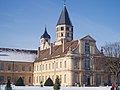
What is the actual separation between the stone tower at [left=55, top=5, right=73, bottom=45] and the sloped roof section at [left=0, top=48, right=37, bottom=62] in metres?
8.37

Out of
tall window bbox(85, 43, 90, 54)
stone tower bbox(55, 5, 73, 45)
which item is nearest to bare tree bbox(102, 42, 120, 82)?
tall window bbox(85, 43, 90, 54)

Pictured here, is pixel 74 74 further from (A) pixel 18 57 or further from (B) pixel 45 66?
(A) pixel 18 57

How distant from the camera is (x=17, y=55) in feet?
256

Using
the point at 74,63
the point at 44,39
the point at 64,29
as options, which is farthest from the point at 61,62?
the point at 44,39

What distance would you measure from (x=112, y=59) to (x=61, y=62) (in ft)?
40.1

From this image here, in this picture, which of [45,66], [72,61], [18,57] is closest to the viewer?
[72,61]

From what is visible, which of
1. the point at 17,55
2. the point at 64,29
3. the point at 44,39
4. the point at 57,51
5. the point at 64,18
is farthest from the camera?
the point at 44,39

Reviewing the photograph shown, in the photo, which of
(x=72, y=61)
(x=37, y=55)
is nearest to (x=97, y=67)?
(x=72, y=61)

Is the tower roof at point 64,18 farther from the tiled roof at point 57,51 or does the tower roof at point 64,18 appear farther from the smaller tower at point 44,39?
the tiled roof at point 57,51

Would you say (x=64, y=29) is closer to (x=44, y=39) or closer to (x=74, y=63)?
Answer: (x=44, y=39)

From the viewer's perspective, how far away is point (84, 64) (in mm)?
63219

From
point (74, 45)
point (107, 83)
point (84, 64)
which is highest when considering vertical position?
point (74, 45)

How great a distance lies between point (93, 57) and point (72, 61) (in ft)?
18.8

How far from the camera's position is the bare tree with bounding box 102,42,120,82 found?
57.1 m
